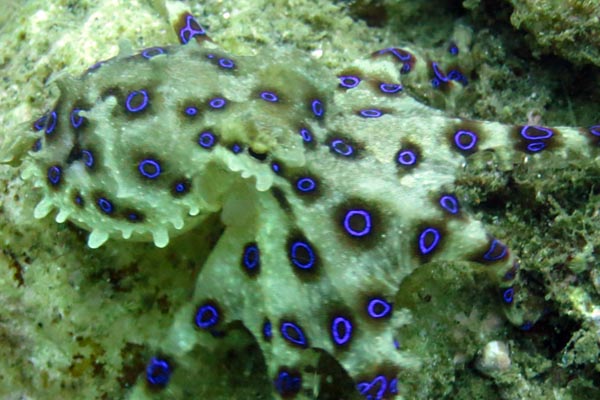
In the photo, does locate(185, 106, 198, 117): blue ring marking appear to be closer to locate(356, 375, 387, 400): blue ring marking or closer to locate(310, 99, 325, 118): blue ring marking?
locate(310, 99, 325, 118): blue ring marking

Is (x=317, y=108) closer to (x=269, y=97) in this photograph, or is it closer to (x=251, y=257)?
(x=269, y=97)

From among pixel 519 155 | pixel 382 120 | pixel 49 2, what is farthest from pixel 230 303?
pixel 49 2

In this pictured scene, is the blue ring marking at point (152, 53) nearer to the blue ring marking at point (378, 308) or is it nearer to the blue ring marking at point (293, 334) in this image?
the blue ring marking at point (293, 334)

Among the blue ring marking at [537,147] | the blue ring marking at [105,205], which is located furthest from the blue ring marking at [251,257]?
the blue ring marking at [537,147]

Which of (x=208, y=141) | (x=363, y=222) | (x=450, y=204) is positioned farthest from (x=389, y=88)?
(x=208, y=141)

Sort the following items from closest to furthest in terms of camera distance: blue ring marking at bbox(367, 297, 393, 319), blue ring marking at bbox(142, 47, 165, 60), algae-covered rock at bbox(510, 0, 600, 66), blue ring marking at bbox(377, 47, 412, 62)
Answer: blue ring marking at bbox(367, 297, 393, 319) → blue ring marking at bbox(142, 47, 165, 60) → algae-covered rock at bbox(510, 0, 600, 66) → blue ring marking at bbox(377, 47, 412, 62)

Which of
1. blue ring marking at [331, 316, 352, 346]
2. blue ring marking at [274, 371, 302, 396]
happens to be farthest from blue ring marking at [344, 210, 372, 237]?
blue ring marking at [274, 371, 302, 396]
